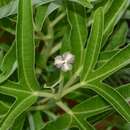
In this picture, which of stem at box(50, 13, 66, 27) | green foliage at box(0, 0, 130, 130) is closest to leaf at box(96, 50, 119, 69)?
green foliage at box(0, 0, 130, 130)

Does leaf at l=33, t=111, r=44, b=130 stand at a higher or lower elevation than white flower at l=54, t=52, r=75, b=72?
lower

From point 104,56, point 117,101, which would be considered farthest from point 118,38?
point 117,101

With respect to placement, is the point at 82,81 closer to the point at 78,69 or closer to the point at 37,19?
the point at 78,69

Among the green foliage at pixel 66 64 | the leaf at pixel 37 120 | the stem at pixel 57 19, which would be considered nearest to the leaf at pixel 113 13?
the green foliage at pixel 66 64

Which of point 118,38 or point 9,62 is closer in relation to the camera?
point 9,62

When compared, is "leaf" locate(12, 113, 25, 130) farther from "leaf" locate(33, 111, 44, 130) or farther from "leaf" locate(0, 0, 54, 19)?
"leaf" locate(0, 0, 54, 19)

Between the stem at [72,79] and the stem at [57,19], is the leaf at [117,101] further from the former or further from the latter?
the stem at [57,19]

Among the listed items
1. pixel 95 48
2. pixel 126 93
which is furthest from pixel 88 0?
pixel 126 93

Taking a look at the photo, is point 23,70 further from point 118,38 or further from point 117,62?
point 118,38
